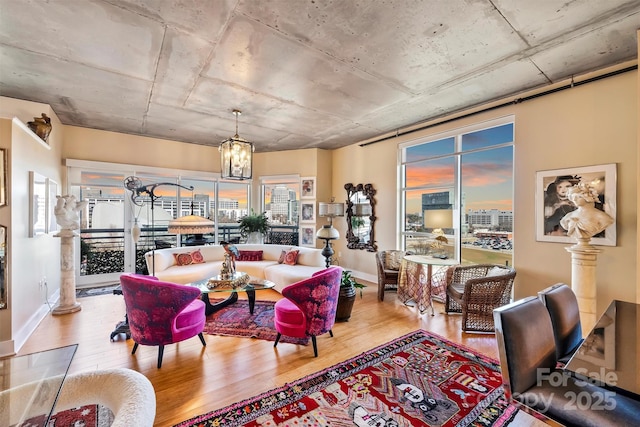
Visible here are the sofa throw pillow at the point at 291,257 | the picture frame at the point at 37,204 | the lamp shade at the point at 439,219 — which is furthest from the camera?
the sofa throw pillow at the point at 291,257

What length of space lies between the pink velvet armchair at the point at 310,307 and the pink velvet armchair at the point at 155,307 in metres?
0.93

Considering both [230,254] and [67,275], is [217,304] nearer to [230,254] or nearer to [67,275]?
[230,254]

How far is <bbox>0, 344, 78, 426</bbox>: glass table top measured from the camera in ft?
4.04

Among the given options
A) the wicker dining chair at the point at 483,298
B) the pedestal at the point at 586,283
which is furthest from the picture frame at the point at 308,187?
the pedestal at the point at 586,283

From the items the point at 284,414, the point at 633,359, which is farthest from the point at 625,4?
the point at 284,414

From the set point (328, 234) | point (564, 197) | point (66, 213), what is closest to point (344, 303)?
point (328, 234)

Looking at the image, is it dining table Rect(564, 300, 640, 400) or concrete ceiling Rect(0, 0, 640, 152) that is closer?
dining table Rect(564, 300, 640, 400)

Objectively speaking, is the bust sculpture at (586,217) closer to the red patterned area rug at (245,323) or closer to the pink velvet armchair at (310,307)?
the pink velvet armchair at (310,307)

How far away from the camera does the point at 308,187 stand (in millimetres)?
6289

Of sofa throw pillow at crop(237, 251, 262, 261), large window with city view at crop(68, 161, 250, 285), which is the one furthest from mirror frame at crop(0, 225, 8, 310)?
sofa throw pillow at crop(237, 251, 262, 261)

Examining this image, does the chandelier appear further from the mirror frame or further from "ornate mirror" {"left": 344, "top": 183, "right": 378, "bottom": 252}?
"ornate mirror" {"left": 344, "top": 183, "right": 378, "bottom": 252}

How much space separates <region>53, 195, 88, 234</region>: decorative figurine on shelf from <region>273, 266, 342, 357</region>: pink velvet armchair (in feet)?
11.3

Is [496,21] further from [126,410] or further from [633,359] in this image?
[126,410]

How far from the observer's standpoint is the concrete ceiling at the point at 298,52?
6.58ft
